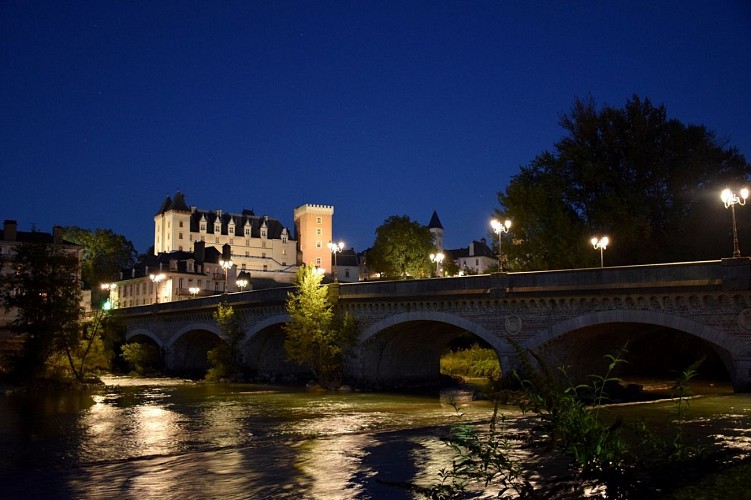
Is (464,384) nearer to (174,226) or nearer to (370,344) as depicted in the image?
(370,344)

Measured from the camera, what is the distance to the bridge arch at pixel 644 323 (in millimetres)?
22656

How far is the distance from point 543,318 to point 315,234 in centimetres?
9689

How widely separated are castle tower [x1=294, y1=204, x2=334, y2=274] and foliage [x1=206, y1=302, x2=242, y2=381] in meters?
73.9

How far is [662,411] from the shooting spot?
20.4 meters

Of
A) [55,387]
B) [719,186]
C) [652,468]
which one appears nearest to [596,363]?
→ [719,186]

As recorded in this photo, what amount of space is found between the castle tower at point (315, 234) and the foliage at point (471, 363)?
7473 centimetres

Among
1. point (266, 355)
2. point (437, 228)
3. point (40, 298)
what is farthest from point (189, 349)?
point (437, 228)

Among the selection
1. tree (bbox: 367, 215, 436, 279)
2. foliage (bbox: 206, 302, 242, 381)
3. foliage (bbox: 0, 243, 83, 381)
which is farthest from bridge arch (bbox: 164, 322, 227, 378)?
tree (bbox: 367, 215, 436, 279)

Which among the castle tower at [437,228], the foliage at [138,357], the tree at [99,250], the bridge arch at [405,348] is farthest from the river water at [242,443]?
the castle tower at [437,228]

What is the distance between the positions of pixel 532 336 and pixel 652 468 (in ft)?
63.9

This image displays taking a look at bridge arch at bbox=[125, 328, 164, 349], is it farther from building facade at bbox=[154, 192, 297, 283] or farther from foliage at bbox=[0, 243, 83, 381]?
building facade at bbox=[154, 192, 297, 283]

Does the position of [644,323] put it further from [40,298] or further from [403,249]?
[403,249]

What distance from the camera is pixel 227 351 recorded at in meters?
46.8

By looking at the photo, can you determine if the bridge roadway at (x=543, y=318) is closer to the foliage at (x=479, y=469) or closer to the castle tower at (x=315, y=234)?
the foliage at (x=479, y=469)
